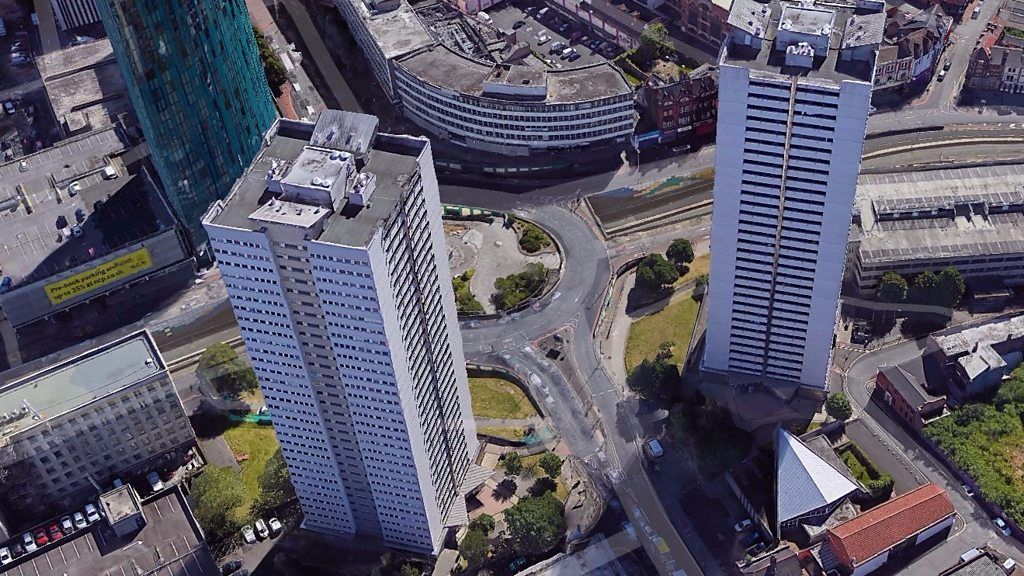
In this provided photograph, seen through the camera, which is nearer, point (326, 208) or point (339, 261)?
point (339, 261)

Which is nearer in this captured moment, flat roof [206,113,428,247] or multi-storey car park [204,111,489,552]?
flat roof [206,113,428,247]

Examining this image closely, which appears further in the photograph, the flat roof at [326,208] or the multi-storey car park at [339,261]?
the multi-storey car park at [339,261]

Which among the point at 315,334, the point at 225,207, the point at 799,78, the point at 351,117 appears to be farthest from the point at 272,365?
the point at 799,78

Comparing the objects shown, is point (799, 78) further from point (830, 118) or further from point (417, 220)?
point (417, 220)

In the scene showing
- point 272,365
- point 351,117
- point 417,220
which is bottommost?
point 272,365

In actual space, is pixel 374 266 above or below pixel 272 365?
above

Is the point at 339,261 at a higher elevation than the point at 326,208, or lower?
lower

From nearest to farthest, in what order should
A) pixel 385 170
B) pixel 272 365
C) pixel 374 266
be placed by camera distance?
pixel 374 266 → pixel 385 170 → pixel 272 365

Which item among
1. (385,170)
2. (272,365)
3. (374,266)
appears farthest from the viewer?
(272,365)
